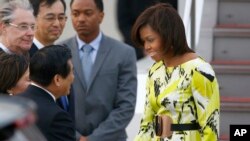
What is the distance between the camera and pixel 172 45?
486 centimetres

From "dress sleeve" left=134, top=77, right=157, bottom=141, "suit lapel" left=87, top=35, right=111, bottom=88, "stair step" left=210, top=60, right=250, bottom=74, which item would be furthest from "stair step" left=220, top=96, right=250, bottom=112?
"dress sleeve" left=134, top=77, right=157, bottom=141

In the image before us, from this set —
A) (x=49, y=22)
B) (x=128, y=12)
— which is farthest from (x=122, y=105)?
(x=128, y=12)

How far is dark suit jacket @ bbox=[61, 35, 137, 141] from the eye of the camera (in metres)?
6.44

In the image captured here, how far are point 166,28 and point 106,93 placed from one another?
5.59ft

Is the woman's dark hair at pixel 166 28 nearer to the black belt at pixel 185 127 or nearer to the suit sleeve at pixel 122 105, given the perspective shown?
the black belt at pixel 185 127

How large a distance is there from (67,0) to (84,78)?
10.8 ft

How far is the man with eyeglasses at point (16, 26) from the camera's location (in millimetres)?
5883

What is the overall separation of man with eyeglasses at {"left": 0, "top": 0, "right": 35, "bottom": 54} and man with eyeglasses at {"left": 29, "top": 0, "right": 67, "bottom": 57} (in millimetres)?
350

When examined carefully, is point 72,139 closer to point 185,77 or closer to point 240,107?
point 185,77

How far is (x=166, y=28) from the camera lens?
4879mm

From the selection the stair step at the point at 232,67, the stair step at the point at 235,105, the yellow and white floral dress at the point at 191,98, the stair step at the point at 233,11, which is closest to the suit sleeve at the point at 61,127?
the yellow and white floral dress at the point at 191,98

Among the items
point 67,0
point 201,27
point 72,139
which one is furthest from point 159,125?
point 67,0

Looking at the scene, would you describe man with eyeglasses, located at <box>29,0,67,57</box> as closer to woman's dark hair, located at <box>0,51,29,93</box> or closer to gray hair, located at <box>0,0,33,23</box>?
gray hair, located at <box>0,0,33,23</box>

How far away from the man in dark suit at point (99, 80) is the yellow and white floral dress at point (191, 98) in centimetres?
156
